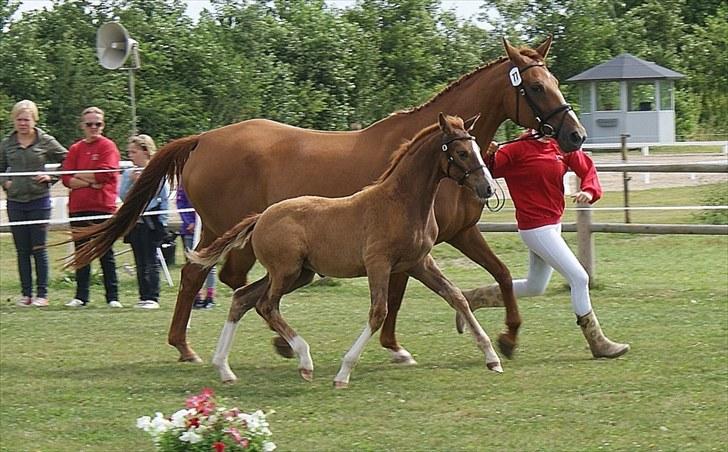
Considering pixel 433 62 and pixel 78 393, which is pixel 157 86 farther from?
pixel 78 393

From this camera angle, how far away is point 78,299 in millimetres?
12297

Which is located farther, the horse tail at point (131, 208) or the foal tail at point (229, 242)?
the horse tail at point (131, 208)

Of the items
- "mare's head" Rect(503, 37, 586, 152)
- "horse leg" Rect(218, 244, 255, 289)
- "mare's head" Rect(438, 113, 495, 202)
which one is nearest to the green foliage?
"mare's head" Rect(503, 37, 586, 152)

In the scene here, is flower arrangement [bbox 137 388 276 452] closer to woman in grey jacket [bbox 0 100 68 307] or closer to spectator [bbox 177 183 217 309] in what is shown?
spectator [bbox 177 183 217 309]

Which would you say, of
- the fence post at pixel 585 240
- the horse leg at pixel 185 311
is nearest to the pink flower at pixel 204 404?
the horse leg at pixel 185 311

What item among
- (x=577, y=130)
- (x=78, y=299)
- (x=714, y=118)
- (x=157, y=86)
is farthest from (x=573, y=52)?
(x=577, y=130)

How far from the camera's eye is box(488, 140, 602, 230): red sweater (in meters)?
8.47

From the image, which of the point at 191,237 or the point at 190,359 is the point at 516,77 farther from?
the point at 191,237

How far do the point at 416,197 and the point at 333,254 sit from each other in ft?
2.05

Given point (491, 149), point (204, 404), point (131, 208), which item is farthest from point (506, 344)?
point (204, 404)

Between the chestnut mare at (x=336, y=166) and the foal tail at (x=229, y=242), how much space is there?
25.8 inches

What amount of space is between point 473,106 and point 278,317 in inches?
75.0

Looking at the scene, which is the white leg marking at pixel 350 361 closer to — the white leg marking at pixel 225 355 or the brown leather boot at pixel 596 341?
the white leg marking at pixel 225 355

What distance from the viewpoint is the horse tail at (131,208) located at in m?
9.21
